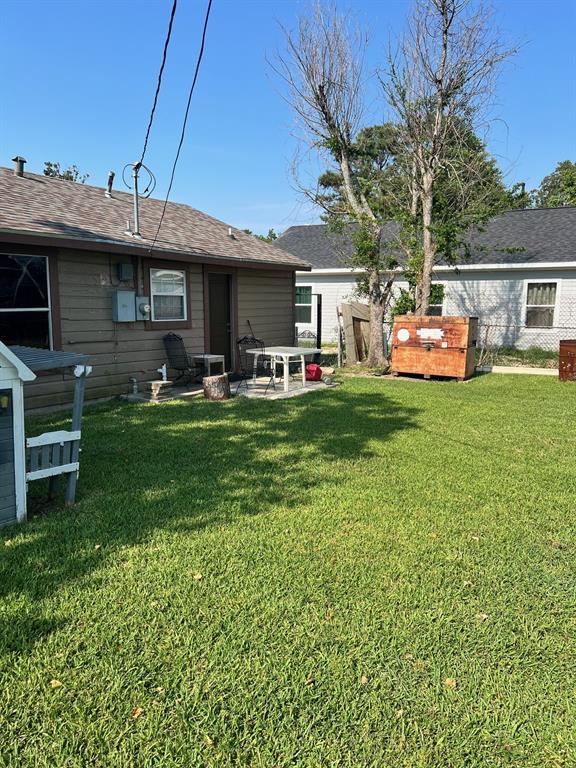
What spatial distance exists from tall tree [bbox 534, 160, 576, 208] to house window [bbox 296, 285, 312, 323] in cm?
1624

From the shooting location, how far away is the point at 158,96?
6453 millimetres

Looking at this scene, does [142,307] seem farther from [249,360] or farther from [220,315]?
[249,360]

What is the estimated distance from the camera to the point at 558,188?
3456cm

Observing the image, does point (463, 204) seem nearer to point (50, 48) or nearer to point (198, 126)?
point (198, 126)

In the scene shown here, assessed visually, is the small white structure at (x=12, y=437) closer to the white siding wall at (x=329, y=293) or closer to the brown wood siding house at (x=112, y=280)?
the brown wood siding house at (x=112, y=280)

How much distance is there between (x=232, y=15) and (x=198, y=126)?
5.14ft

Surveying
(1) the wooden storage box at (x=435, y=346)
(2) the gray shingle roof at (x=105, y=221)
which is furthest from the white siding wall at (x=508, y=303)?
(2) the gray shingle roof at (x=105, y=221)

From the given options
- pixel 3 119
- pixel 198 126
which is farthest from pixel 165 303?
pixel 3 119

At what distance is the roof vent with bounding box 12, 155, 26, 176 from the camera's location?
9344 millimetres

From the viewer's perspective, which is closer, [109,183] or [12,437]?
[12,437]

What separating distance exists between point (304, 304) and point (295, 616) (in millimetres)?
16069

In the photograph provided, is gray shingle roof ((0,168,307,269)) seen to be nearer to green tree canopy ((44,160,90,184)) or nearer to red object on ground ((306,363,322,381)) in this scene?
red object on ground ((306,363,322,381))

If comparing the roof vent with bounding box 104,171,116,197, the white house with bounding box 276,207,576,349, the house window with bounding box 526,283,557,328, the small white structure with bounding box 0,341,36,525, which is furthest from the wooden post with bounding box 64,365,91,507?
the house window with bounding box 526,283,557,328

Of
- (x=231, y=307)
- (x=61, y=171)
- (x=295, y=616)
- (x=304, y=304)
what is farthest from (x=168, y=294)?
(x=61, y=171)
